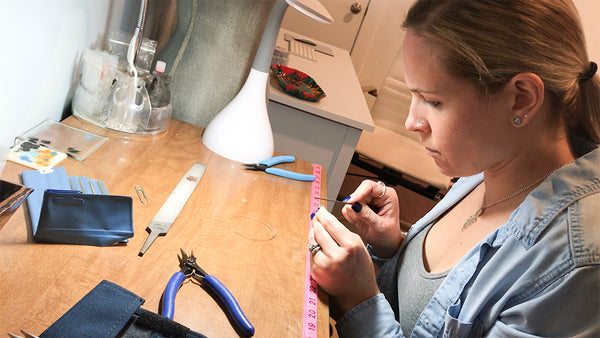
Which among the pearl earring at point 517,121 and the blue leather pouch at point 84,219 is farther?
the pearl earring at point 517,121

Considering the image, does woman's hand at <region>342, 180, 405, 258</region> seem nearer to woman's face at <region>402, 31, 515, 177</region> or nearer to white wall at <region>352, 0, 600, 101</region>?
woman's face at <region>402, 31, 515, 177</region>

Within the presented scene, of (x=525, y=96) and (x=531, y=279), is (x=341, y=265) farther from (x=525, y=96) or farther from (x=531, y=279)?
(x=525, y=96)

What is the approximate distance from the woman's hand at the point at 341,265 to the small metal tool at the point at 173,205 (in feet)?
0.87

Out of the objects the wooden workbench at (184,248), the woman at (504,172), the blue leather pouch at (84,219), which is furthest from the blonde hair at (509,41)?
the blue leather pouch at (84,219)

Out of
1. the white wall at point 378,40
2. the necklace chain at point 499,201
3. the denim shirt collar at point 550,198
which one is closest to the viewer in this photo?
the denim shirt collar at point 550,198

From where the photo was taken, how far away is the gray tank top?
3.04 feet

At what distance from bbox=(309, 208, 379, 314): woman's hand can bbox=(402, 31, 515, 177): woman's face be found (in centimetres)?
23

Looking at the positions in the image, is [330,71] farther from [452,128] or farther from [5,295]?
[5,295]

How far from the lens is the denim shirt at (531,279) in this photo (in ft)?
2.23

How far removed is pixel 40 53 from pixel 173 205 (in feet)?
1.22

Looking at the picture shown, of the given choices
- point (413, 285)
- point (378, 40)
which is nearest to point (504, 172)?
point (413, 285)

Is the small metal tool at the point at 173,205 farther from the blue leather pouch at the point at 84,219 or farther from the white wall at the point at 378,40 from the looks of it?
the white wall at the point at 378,40

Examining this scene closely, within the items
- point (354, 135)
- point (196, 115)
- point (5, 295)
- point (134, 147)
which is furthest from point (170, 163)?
point (354, 135)

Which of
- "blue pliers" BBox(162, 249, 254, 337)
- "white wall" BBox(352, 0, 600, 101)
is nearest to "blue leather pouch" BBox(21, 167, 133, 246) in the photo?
"blue pliers" BBox(162, 249, 254, 337)
